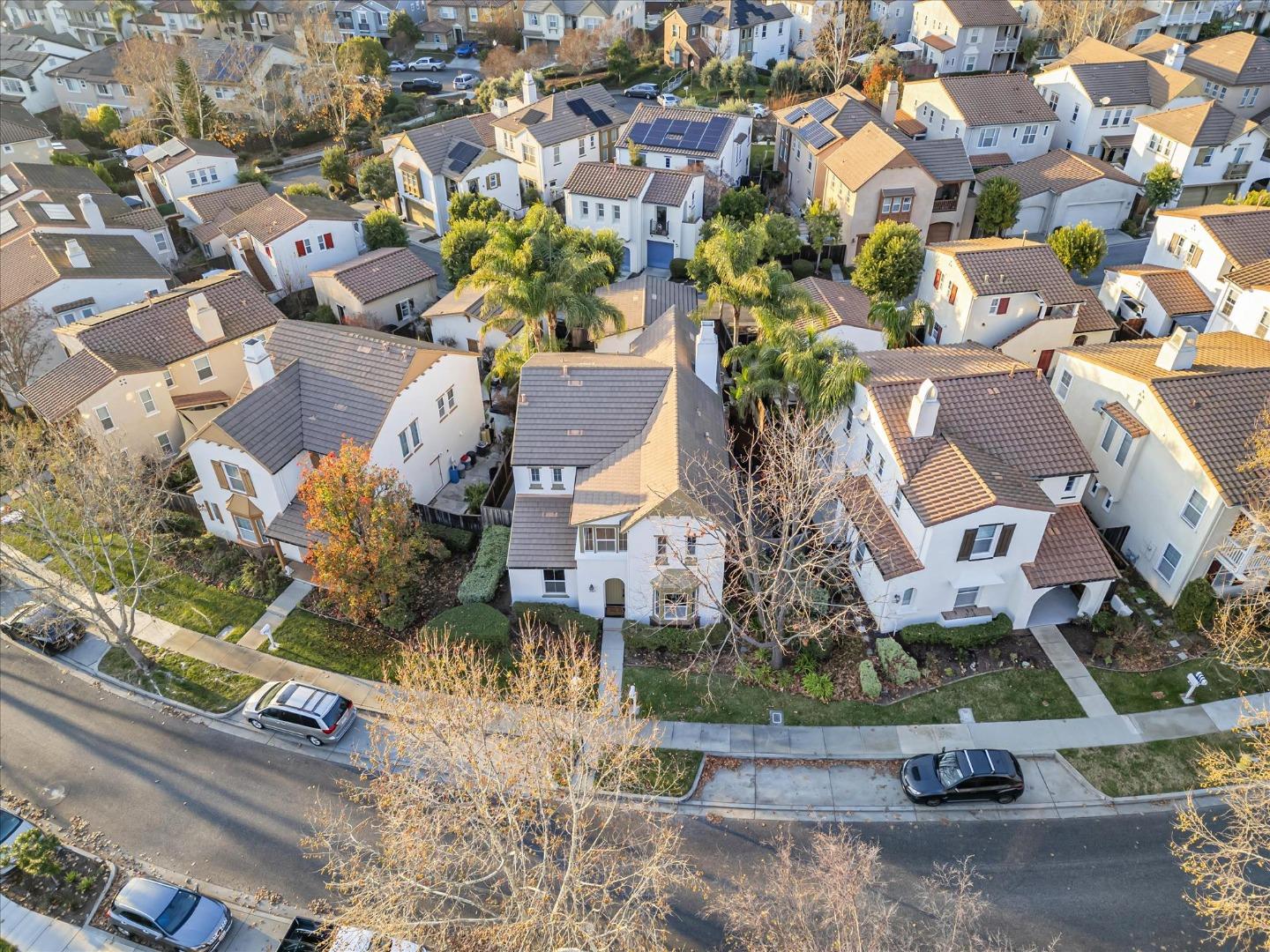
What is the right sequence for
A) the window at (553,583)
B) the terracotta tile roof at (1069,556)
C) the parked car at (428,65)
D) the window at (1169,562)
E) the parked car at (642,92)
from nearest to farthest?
the terracotta tile roof at (1069,556)
the window at (1169,562)
the window at (553,583)
the parked car at (642,92)
the parked car at (428,65)

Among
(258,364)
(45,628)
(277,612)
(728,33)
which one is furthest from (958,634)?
(728,33)

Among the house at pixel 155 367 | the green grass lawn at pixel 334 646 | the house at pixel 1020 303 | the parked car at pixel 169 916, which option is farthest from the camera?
the house at pixel 1020 303

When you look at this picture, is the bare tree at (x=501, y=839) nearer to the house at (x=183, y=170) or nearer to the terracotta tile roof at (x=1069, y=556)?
the terracotta tile roof at (x=1069, y=556)

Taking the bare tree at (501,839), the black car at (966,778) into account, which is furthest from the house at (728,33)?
the bare tree at (501,839)

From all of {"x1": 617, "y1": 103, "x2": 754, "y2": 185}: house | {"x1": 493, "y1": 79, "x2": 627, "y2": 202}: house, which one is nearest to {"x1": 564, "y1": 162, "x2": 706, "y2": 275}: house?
{"x1": 617, "y1": 103, "x2": 754, "y2": 185}: house

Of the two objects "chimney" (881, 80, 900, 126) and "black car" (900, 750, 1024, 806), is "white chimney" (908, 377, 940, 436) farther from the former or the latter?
"chimney" (881, 80, 900, 126)

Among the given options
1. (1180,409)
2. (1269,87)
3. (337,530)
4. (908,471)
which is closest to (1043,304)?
(1180,409)
